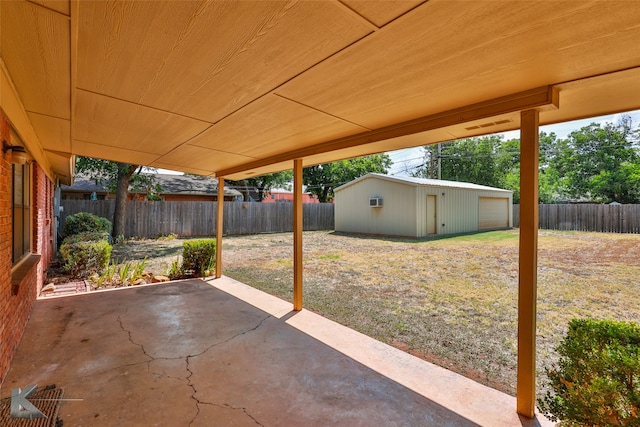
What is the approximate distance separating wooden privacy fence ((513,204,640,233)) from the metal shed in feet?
7.55

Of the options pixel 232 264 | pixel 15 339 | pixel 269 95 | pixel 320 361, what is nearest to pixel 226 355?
pixel 320 361

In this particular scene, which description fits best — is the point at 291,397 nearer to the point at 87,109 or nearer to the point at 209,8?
the point at 209,8

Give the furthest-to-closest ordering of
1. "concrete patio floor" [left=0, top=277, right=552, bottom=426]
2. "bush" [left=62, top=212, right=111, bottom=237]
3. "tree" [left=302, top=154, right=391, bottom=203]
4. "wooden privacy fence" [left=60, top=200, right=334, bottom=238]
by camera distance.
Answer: "tree" [left=302, top=154, right=391, bottom=203], "wooden privacy fence" [left=60, top=200, right=334, bottom=238], "bush" [left=62, top=212, right=111, bottom=237], "concrete patio floor" [left=0, top=277, right=552, bottom=426]

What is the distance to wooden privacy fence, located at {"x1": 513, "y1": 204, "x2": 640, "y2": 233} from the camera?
13.7 m

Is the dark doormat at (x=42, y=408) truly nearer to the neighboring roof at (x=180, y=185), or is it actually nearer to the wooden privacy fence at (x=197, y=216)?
the wooden privacy fence at (x=197, y=216)

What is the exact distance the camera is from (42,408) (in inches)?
87.0

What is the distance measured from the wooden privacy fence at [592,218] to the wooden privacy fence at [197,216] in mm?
11489

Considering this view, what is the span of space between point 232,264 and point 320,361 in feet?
18.4

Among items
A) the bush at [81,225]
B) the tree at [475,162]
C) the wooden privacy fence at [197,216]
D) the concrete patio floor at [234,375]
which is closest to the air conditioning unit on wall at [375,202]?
the wooden privacy fence at [197,216]

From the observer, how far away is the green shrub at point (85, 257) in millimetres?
6141

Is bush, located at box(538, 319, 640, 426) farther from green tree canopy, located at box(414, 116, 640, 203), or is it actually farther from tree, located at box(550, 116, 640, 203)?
tree, located at box(550, 116, 640, 203)

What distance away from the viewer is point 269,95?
2.25m

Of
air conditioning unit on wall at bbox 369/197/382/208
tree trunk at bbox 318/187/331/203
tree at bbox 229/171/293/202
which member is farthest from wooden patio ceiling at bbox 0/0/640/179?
tree trunk at bbox 318/187/331/203

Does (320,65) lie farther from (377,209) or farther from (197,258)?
(377,209)
